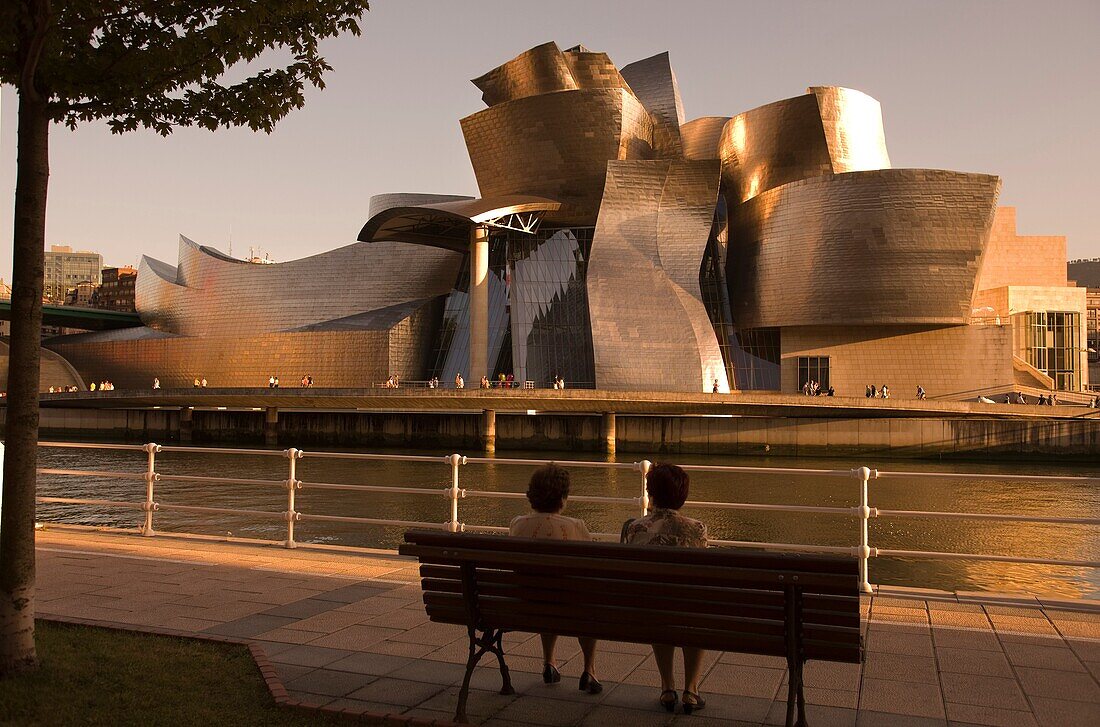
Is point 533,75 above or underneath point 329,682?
above

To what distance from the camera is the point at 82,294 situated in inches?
5699

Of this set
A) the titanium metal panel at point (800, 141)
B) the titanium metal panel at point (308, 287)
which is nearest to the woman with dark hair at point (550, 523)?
the titanium metal panel at point (800, 141)

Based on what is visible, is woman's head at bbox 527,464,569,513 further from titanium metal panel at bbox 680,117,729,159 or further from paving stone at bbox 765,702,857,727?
titanium metal panel at bbox 680,117,729,159

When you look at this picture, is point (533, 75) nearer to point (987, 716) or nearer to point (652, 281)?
point (652, 281)

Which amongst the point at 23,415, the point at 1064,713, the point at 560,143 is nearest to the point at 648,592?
the point at 1064,713

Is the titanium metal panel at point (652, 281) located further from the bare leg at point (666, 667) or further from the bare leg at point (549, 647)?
the bare leg at point (666, 667)

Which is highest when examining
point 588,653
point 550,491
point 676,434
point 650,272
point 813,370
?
point 650,272

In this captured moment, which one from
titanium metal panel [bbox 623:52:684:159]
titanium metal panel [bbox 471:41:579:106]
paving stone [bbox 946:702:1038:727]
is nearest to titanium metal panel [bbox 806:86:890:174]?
titanium metal panel [bbox 623:52:684:159]

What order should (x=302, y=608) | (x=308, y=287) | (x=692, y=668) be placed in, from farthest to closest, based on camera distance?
(x=308, y=287) < (x=302, y=608) < (x=692, y=668)

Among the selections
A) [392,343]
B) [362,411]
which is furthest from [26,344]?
[392,343]

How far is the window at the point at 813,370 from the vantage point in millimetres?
A: 45438

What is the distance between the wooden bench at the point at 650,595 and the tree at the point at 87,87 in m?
2.00

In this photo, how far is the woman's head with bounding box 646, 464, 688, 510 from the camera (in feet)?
13.9

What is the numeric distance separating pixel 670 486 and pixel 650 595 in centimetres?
57
